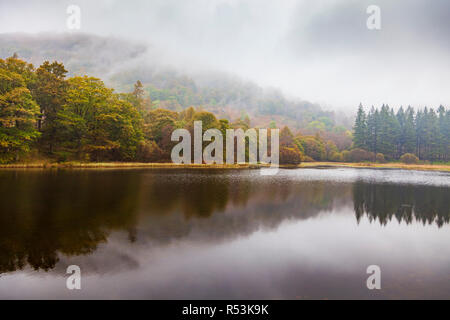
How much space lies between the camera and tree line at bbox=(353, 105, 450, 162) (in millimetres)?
76938

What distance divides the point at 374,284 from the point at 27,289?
24.8 ft

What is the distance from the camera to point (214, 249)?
25.3 ft

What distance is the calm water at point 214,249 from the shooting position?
548 cm

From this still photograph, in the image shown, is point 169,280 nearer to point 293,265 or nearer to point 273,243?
point 293,265

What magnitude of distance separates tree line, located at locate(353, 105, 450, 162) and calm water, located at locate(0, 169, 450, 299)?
256ft

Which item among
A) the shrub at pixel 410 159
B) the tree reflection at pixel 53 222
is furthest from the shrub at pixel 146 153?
the shrub at pixel 410 159

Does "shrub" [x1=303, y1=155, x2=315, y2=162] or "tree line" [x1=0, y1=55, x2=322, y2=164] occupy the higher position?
Answer: "tree line" [x1=0, y1=55, x2=322, y2=164]

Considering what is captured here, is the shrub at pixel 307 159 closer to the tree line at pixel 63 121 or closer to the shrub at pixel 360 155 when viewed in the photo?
the shrub at pixel 360 155

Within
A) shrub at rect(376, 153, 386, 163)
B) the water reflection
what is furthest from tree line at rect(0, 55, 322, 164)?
shrub at rect(376, 153, 386, 163)

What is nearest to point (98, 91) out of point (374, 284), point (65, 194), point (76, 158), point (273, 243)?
point (76, 158)

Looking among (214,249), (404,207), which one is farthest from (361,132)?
(214,249)

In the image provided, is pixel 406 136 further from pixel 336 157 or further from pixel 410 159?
pixel 336 157

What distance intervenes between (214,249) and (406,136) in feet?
308

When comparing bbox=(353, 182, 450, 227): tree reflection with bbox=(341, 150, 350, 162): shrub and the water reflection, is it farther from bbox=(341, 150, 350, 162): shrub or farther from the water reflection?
bbox=(341, 150, 350, 162): shrub
